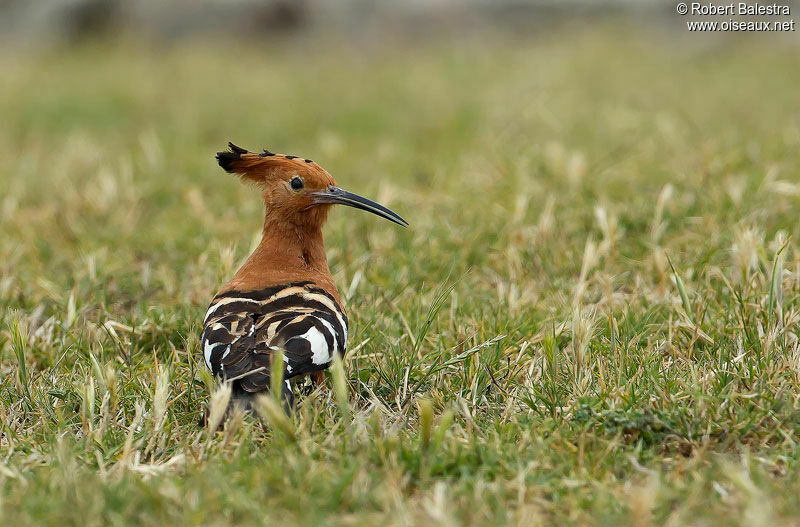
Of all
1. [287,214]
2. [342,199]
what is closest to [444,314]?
[342,199]

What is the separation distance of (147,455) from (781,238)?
8.18 ft

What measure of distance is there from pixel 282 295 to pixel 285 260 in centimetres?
33

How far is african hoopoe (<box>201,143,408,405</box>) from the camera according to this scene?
9.86 ft

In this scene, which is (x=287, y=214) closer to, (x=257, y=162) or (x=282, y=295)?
(x=257, y=162)

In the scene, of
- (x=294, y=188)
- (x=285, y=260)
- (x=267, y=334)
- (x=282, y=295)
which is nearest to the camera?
(x=267, y=334)

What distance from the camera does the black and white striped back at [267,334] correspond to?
298cm

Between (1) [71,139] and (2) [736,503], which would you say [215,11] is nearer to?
(1) [71,139]

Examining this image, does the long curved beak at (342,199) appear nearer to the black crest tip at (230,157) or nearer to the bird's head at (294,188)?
the bird's head at (294,188)

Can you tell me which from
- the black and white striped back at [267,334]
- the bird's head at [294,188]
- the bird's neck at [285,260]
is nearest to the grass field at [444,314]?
the black and white striped back at [267,334]

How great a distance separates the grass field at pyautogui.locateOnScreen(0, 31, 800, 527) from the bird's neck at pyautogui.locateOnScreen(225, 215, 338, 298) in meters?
0.25

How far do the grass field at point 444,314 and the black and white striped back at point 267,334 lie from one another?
128 millimetres

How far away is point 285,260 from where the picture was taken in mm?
3678

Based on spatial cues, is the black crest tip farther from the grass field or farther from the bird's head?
the grass field

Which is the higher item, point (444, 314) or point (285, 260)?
point (285, 260)
